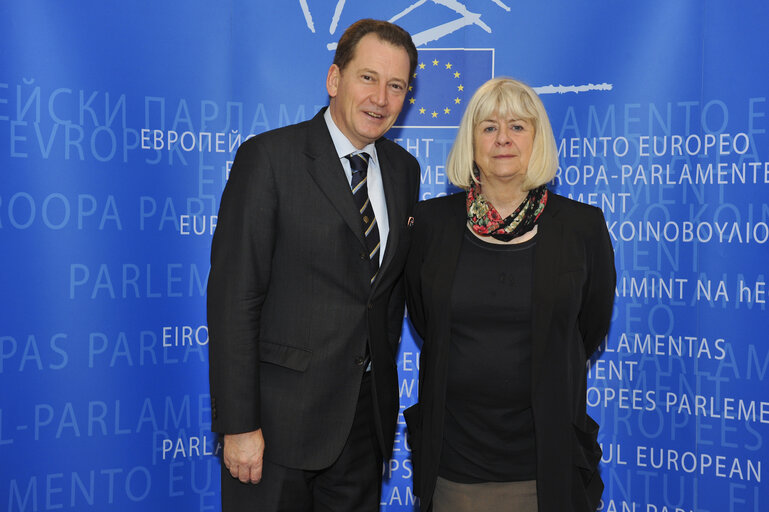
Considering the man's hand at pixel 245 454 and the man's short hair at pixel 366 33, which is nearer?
the man's hand at pixel 245 454

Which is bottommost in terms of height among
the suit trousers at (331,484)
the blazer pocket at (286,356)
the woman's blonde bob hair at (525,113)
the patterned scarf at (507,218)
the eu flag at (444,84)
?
the suit trousers at (331,484)

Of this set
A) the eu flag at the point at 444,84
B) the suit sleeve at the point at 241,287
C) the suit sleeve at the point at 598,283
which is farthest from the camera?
Result: the eu flag at the point at 444,84

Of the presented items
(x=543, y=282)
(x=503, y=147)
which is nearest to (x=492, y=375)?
(x=543, y=282)

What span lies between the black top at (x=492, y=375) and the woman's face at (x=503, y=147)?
1.06ft

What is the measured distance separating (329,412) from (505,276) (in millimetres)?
763

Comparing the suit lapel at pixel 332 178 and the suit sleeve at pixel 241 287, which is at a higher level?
the suit lapel at pixel 332 178

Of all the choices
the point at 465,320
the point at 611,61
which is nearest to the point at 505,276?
the point at 465,320

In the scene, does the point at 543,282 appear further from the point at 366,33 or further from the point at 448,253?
the point at 366,33

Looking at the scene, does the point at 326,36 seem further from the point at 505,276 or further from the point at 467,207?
the point at 505,276

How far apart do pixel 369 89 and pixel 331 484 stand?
4.60ft

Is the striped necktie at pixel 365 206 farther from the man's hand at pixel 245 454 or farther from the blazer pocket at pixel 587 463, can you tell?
the blazer pocket at pixel 587 463

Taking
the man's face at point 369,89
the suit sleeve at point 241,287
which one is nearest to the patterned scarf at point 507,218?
the man's face at point 369,89

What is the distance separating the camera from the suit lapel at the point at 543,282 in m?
2.08

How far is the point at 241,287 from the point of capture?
1937 mm
